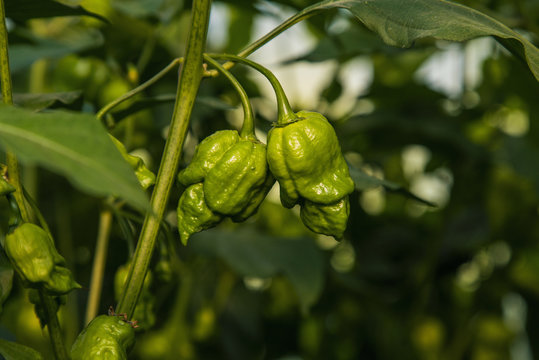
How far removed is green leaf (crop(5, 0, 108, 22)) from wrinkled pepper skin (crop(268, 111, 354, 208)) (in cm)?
29

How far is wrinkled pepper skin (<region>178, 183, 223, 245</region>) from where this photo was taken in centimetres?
50

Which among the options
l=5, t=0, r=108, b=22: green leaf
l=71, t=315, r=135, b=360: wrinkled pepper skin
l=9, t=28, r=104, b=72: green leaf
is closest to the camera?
l=71, t=315, r=135, b=360: wrinkled pepper skin

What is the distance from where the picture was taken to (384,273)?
138 cm

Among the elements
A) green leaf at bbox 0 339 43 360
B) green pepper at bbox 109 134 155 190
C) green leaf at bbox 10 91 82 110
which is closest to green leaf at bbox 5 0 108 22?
green leaf at bbox 10 91 82 110

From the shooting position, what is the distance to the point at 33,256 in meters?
0.45

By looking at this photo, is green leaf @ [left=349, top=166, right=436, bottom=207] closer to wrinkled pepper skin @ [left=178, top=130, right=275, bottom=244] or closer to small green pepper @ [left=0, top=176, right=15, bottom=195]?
wrinkled pepper skin @ [left=178, top=130, right=275, bottom=244]

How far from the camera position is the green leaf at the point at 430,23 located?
1.57 feet

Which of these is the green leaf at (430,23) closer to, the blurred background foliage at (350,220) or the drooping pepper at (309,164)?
the drooping pepper at (309,164)

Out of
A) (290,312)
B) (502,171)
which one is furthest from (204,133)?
(502,171)

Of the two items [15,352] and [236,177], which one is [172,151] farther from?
[15,352]

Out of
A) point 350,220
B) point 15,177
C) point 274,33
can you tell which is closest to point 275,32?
point 274,33

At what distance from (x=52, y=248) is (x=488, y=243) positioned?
1.07 meters

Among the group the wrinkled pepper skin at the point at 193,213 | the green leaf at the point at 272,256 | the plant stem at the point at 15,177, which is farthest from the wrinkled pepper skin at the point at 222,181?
the green leaf at the point at 272,256

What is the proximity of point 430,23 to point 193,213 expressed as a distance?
0.24 metres
